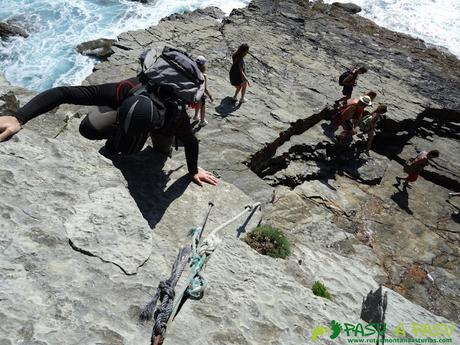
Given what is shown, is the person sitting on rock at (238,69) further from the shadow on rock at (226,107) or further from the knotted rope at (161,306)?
the knotted rope at (161,306)

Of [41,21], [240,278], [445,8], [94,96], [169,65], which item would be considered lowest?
[41,21]

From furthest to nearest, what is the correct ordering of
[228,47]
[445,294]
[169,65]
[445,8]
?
[445,8] → [228,47] → [445,294] → [169,65]

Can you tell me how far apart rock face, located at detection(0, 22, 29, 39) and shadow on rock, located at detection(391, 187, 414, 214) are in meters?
16.2

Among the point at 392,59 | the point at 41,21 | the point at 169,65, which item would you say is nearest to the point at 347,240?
the point at 169,65

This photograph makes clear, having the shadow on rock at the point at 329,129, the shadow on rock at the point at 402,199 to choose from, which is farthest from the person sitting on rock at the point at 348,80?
the shadow on rock at the point at 402,199

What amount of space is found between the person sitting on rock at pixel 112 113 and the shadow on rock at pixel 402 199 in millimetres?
7185

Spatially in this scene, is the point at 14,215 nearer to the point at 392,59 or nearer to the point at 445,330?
the point at 445,330

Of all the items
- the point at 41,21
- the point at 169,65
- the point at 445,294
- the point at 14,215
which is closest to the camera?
the point at 14,215

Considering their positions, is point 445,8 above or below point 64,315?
above

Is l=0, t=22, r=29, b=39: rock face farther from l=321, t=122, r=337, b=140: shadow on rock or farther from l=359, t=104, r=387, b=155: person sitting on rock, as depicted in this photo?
l=359, t=104, r=387, b=155: person sitting on rock

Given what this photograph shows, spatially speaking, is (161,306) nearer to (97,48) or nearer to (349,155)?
(349,155)

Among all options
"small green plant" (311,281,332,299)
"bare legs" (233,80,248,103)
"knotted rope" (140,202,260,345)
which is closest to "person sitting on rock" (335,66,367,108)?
"bare legs" (233,80,248,103)

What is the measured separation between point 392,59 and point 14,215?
15.6 m

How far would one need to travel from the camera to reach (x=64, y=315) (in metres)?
2.49
